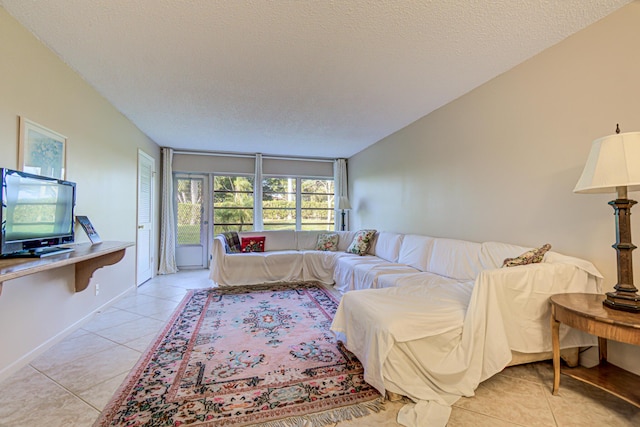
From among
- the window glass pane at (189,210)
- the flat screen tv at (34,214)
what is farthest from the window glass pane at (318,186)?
the flat screen tv at (34,214)

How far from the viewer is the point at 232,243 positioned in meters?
4.58

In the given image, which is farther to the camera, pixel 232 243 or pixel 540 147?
pixel 232 243

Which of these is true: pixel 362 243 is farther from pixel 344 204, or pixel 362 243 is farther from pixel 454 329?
pixel 454 329

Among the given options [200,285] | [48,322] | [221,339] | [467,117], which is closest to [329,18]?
[467,117]

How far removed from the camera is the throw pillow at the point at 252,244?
4699mm

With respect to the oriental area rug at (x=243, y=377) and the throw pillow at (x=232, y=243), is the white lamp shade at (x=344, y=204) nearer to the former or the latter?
the throw pillow at (x=232, y=243)

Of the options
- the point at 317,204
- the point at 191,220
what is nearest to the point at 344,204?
the point at 317,204

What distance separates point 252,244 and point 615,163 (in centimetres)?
434

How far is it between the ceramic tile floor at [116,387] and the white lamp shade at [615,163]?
4.09 feet

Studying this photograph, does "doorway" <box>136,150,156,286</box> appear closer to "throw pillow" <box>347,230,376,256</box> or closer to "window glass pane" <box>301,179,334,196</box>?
"window glass pane" <box>301,179,334,196</box>

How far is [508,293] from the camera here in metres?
1.74

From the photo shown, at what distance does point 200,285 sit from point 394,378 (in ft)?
11.4

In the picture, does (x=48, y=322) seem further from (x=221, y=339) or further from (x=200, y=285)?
(x=200, y=285)

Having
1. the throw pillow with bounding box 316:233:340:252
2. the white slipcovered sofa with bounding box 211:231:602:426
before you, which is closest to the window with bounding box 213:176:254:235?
the throw pillow with bounding box 316:233:340:252
